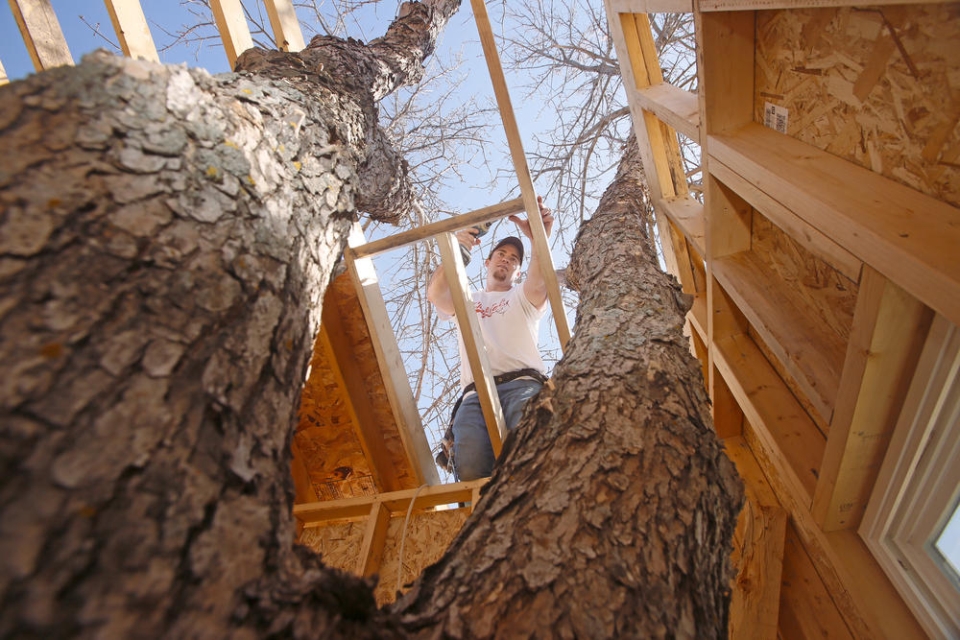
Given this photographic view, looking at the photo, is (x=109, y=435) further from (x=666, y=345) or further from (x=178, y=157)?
(x=666, y=345)

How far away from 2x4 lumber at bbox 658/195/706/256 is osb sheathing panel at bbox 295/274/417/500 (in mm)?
1898

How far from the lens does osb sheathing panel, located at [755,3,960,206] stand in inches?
43.1

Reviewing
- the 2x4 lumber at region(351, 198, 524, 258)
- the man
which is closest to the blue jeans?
the man

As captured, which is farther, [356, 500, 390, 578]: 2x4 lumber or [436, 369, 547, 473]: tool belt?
[436, 369, 547, 473]: tool belt

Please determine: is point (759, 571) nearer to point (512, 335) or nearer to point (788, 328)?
point (788, 328)

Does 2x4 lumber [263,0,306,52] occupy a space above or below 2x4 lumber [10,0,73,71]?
below

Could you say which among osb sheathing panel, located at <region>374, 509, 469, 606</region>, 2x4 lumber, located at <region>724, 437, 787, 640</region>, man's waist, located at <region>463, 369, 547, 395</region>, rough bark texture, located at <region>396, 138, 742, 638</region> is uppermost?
rough bark texture, located at <region>396, 138, 742, 638</region>

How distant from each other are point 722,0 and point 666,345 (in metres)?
1.05

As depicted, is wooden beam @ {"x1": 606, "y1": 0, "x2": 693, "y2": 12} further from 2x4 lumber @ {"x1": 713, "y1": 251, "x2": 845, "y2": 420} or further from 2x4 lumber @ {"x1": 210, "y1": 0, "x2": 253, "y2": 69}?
2x4 lumber @ {"x1": 210, "y1": 0, "x2": 253, "y2": 69}

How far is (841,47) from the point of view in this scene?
137 centimetres

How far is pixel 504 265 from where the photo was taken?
4.24m

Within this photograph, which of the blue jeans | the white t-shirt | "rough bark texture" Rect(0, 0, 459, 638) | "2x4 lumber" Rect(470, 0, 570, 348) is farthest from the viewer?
the white t-shirt

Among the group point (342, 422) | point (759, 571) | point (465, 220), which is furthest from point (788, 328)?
point (342, 422)

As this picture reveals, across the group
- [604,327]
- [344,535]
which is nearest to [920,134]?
[604,327]
